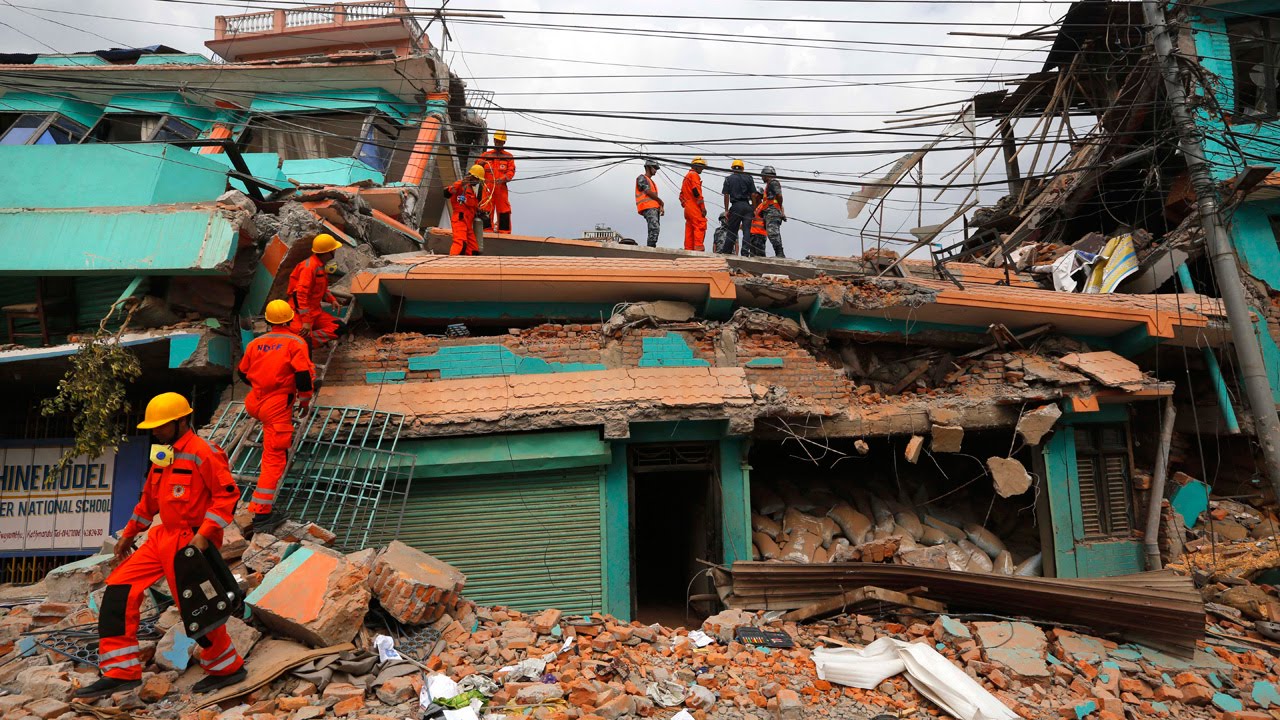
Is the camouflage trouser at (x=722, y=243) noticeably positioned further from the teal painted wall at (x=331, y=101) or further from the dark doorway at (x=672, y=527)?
the teal painted wall at (x=331, y=101)

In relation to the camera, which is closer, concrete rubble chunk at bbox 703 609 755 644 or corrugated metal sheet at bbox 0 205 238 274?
concrete rubble chunk at bbox 703 609 755 644

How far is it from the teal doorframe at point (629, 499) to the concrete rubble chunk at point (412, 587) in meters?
1.98

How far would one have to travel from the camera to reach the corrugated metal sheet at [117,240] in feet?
24.3

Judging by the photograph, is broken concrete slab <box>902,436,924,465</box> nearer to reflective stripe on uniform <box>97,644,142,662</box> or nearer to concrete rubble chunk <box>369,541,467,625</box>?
concrete rubble chunk <box>369,541,467,625</box>

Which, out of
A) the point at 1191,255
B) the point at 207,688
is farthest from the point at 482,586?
the point at 1191,255

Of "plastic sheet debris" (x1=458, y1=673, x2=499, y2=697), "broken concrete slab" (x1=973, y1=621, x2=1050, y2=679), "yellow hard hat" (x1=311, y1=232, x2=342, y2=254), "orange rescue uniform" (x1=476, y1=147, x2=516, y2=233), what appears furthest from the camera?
"orange rescue uniform" (x1=476, y1=147, x2=516, y2=233)

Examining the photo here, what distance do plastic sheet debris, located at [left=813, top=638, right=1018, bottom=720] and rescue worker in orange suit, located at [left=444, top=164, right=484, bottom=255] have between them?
7.21m

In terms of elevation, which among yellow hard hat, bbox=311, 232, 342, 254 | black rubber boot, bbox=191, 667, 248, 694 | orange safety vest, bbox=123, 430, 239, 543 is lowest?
black rubber boot, bbox=191, 667, 248, 694

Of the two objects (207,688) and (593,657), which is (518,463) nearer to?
(593,657)

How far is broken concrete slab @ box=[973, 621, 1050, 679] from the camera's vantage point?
18.2 feet

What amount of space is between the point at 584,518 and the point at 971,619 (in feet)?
12.9

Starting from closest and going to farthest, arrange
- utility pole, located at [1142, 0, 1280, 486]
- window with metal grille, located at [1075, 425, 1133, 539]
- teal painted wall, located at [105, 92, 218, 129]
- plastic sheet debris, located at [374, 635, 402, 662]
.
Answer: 1. plastic sheet debris, located at [374, 635, 402, 662]
2. utility pole, located at [1142, 0, 1280, 486]
3. window with metal grille, located at [1075, 425, 1133, 539]
4. teal painted wall, located at [105, 92, 218, 129]

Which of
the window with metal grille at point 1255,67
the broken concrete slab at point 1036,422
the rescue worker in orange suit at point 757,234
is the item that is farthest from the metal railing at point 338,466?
the window with metal grille at point 1255,67

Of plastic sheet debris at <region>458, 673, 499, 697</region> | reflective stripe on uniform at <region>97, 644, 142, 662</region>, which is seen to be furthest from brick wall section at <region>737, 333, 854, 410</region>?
reflective stripe on uniform at <region>97, 644, 142, 662</region>
